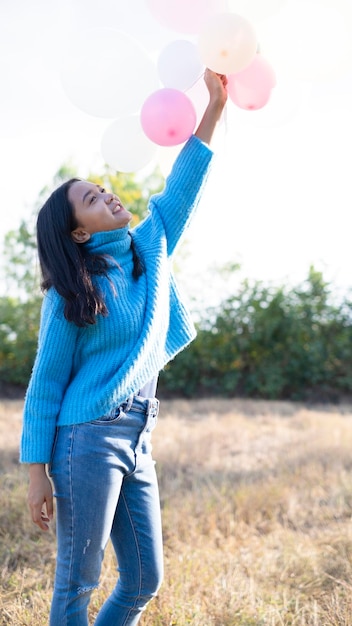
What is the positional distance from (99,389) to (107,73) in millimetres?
1109

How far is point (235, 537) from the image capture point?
311cm

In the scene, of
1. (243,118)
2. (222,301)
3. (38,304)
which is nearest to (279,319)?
(222,301)

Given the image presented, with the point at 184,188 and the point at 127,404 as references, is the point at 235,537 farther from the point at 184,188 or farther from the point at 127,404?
the point at 184,188

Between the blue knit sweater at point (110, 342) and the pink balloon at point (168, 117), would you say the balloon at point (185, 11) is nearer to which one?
the pink balloon at point (168, 117)

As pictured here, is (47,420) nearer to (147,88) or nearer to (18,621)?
(18,621)

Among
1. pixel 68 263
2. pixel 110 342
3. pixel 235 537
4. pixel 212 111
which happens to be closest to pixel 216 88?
pixel 212 111

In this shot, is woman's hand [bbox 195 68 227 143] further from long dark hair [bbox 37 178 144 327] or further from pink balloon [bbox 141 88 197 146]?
long dark hair [bbox 37 178 144 327]

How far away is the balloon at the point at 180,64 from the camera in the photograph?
2.16 metres

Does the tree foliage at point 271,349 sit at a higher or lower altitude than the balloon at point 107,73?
lower

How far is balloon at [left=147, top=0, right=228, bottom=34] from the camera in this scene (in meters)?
2.08

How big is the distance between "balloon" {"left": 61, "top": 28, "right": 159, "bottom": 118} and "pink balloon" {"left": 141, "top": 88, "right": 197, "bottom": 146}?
0.46ft

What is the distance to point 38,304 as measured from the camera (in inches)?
452

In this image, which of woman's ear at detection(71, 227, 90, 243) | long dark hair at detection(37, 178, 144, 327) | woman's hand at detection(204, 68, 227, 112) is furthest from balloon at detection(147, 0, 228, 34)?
woman's ear at detection(71, 227, 90, 243)

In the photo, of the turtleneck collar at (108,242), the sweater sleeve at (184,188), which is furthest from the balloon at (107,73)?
the turtleneck collar at (108,242)
